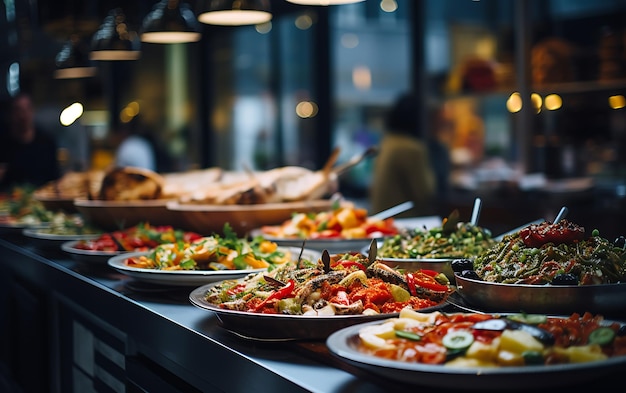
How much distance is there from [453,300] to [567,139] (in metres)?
4.91

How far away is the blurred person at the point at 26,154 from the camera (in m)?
6.62

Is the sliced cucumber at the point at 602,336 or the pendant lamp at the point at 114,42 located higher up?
the pendant lamp at the point at 114,42

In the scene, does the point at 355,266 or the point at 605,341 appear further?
the point at 355,266

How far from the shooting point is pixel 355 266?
173 centimetres

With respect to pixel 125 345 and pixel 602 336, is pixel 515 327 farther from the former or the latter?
pixel 125 345

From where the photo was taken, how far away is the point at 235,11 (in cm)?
321

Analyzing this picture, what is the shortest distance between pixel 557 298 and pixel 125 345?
130cm

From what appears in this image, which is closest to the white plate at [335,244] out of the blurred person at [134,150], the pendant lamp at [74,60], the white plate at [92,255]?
the white plate at [92,255]

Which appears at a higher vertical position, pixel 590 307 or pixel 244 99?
pixel 244 99

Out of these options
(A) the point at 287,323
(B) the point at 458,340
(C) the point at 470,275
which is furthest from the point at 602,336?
(A) the point at 287,323

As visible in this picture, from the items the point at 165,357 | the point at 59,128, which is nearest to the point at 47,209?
the point at 165,357

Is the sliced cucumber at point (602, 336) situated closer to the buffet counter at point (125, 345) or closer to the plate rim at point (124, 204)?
the buffet counter at point (125, 345)

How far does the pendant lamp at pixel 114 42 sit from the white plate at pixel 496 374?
3360mm

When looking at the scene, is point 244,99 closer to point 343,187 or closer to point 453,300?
point 343,187
